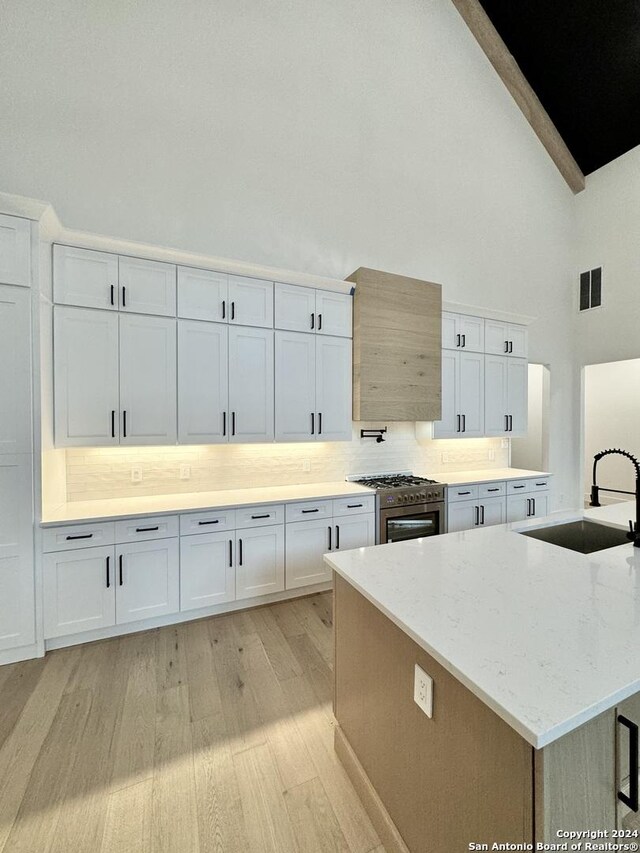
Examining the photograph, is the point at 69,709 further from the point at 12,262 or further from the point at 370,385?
the point at 370,385

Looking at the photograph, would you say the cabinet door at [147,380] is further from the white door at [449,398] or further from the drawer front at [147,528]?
the white door at [449,398]

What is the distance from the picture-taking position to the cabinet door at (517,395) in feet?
14.7

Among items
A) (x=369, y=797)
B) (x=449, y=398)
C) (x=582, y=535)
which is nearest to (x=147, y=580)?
(x=369, y=797)

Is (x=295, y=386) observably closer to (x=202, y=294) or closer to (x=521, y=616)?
(x=202, y=294)

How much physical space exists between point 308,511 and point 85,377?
1937 millimetres

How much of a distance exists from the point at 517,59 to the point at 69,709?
801 cm

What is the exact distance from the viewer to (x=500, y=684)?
79 centimetres

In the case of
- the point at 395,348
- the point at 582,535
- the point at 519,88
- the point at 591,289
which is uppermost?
the point at 519,88

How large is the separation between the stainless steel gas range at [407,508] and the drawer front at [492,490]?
57 centimetres

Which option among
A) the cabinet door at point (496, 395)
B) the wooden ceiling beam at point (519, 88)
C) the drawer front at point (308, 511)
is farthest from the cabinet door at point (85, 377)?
the wooden ceiling beam at point (519, 88)

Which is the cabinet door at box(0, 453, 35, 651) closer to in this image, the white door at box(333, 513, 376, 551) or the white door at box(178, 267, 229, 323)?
the white door at box(178, 267, 229, 323)

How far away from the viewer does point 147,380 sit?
2764mm

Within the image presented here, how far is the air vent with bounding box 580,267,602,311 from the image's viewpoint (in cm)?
533

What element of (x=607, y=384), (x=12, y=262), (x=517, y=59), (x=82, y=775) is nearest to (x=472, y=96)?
(x=517, y=59)
